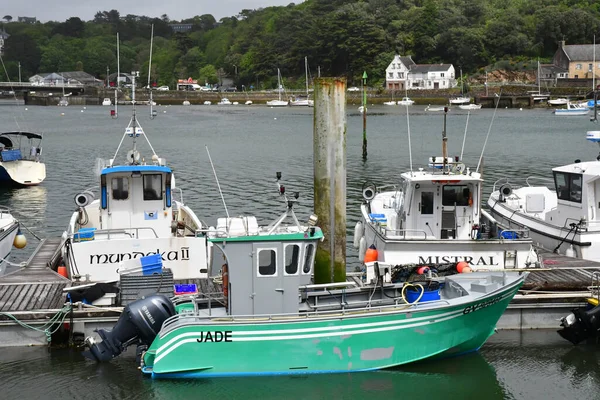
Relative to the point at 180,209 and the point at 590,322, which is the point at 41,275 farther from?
the point at 590,322

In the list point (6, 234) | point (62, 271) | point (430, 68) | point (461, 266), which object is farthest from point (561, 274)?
point (430, 68)

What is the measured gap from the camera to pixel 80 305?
53.6 ft

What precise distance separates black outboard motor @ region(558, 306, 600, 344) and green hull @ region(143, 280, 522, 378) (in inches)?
97.2

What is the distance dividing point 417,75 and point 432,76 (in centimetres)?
255

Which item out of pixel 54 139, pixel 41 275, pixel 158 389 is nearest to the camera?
pixel 158 389

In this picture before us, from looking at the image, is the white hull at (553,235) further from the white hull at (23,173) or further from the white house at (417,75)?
the white house at (417,75)

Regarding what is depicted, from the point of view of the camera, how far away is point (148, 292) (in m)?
16.5

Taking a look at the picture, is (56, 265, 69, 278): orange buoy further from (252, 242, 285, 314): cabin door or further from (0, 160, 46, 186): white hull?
(0, 160, 46, 186): white hull

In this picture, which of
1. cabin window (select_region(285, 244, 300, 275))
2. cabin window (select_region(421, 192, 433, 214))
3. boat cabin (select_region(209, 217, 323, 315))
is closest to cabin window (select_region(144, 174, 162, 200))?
boat cabin (select_region(209, 217, 323, 315))

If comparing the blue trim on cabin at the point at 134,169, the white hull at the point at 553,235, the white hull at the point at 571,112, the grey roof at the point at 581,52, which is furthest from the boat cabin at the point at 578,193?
the grey roof at the point at 581,52

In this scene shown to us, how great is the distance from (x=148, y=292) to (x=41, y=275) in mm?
3776

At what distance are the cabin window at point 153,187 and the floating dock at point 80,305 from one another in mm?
2782

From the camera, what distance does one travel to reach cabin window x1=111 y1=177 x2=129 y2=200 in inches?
790

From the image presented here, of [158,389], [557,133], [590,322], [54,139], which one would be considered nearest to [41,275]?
[158,389]
